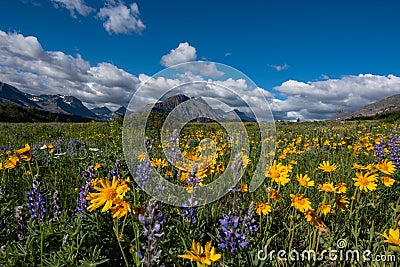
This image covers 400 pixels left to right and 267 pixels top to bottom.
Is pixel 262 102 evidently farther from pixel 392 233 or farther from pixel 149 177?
pixel 392 233

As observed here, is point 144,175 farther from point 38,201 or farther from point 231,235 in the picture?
point 231,235

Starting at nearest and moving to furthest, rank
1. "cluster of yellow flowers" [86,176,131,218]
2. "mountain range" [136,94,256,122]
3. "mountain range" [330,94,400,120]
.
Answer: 1. "cluster of yellow flowers" [86,176,131,218]
2. "mountain range" [136,94,256,122]
3. "mountain range" [330,94,400,120]

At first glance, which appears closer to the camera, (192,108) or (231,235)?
(231,235)

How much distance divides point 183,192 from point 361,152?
411cm

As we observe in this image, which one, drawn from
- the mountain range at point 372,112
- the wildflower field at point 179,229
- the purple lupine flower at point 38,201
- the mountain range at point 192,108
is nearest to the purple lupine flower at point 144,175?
the wildflower field at point 179,229

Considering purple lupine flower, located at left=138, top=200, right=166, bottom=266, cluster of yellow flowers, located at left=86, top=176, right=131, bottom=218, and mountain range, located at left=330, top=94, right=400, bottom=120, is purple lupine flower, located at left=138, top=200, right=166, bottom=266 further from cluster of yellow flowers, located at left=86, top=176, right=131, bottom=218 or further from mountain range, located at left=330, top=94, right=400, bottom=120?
mountain range, located at left=330, top=94, right=400, bottom=120

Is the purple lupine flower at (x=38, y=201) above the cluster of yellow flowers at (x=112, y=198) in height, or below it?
below

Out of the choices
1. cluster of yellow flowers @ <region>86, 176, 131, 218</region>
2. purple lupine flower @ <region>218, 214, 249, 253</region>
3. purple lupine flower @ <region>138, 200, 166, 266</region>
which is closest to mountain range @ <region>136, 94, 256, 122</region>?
purple lupine flower @ <region>218, 214, 249, 253</region>

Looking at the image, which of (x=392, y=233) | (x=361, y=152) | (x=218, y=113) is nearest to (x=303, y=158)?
(x=361, y=152)
